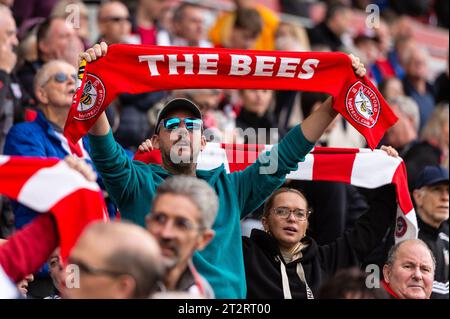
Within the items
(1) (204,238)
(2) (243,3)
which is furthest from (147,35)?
(1) (204,238)

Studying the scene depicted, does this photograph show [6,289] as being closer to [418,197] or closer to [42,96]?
[42,96]

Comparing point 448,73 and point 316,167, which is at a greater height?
point 448,73

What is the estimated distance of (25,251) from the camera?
5.04m

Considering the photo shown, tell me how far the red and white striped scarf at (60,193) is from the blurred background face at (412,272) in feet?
7.17

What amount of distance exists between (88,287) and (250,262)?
252 centimetres

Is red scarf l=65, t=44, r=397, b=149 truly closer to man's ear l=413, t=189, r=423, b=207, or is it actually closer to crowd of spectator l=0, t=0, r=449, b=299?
crowd of spectator l=0, t=0, r=449, b=299

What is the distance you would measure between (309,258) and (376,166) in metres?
0.96

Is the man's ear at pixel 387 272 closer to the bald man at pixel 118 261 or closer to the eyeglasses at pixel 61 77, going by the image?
the eyeglasses at pixel 61 77

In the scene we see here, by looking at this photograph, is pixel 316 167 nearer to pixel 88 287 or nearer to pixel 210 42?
pixel 88 287

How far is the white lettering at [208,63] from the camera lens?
651 cm

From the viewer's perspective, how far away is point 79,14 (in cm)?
1006

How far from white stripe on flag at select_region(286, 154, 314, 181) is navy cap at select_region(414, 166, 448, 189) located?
4.43 feet
